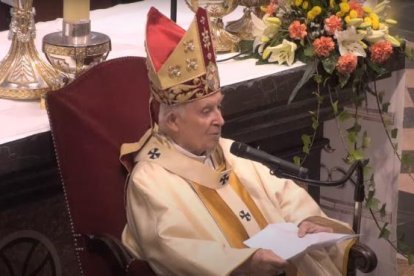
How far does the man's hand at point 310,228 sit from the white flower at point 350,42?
33.3 inches

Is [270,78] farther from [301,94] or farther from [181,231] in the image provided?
[181,231]

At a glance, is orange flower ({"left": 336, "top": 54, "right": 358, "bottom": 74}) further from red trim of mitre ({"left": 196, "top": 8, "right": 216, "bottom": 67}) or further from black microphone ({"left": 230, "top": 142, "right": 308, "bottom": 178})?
black microphone ({"left": 230, "top": 142, "right": 308, "bottom": 178})

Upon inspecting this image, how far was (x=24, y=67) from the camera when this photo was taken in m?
3.09

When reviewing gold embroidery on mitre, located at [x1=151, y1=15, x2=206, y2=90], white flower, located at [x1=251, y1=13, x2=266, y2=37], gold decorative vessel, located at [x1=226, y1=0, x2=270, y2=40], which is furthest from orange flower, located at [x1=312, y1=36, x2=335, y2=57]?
gold embroidery on mitre, located at [x1=151, y1=15, x2=206, y2=90]

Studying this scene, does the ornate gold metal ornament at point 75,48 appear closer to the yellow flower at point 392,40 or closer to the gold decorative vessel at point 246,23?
the gold decorative vessel at point 246,23

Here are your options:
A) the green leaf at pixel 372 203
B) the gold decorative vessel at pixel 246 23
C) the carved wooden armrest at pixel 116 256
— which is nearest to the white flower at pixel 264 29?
the gold decorative vessel at pixel 246 23

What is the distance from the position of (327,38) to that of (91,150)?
95 centimetres

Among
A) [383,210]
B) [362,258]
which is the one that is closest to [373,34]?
[383,210]

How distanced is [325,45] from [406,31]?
13.1 feet

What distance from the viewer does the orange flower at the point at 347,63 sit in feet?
11.3

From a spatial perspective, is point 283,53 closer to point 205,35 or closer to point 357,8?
point 357,8

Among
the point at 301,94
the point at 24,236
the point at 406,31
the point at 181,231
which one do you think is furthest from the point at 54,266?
the point at 406,31

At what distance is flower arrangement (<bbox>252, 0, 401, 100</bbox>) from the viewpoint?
3455 mm

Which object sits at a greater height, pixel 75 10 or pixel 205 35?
pixel 205 35
